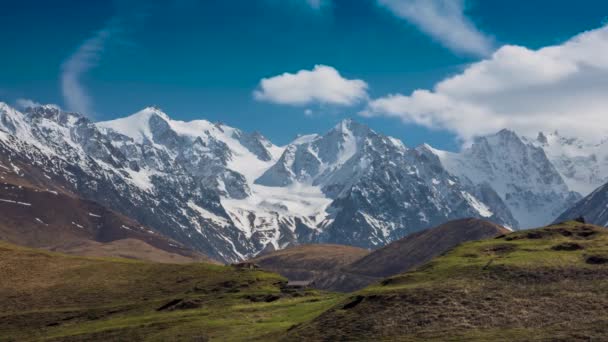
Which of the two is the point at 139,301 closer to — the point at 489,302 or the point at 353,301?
the point at 353,301

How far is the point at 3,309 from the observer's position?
448 feet

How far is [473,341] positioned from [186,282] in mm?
77146

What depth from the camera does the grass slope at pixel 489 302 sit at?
79562 millimetres

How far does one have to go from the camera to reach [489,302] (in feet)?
285

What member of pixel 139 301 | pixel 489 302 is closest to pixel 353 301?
pixel 489 302

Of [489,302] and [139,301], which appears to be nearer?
[489,302]

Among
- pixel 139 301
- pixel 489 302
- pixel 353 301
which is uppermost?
pixel 139 301

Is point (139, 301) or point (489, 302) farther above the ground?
point (139, 301)

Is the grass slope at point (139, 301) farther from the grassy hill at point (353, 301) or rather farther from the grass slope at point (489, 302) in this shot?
the grass slope at point (489, 302)

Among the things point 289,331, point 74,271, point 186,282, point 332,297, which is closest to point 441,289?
point 289,331

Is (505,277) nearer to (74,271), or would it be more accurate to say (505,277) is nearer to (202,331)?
(202,331)

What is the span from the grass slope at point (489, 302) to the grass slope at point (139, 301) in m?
9.20

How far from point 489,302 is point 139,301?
211ft

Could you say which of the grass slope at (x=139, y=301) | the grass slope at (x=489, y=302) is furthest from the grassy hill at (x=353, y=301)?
the grass slope at (x=139, y=301)
